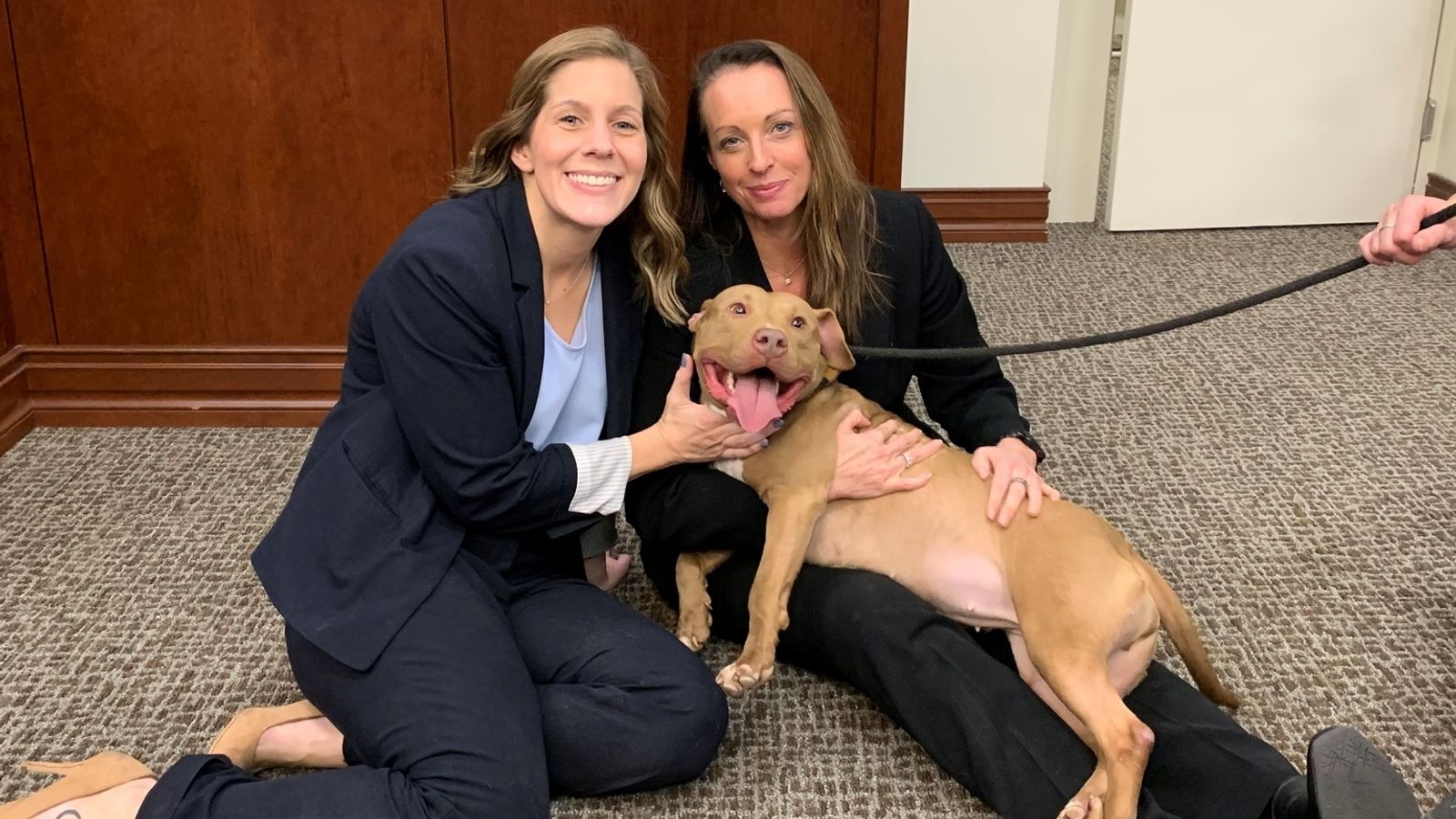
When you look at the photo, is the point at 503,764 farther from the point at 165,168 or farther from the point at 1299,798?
the point at 165,168

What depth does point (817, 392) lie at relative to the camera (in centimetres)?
187

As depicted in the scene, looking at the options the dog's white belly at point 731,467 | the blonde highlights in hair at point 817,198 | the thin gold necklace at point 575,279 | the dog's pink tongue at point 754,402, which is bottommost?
the dog's white belly at point 731,467

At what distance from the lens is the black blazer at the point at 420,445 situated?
1539 millimetres

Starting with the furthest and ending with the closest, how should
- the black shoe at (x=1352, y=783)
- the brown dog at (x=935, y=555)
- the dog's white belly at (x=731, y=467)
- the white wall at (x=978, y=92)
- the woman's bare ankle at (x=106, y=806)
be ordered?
the white wall at (x=978, y=92)
the dog's white belly at (x=731, y=467)
the brown dog at (x=935, y=555)
the woman's bare ankle at (x=106, y=806)
the black shoe at (x=1352, y=783)

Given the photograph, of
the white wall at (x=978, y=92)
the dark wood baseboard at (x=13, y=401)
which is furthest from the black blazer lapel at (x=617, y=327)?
the white wall at (x=978, y=92)

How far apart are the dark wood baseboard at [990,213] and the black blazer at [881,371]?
6.97 feet

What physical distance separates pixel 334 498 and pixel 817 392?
71cm

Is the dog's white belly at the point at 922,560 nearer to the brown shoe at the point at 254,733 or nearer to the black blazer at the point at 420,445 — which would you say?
the black blazer at the point at 420,445

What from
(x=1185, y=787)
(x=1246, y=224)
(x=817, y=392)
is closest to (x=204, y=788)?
(x=817, y=392)

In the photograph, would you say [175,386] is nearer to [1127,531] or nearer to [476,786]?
[476,786]

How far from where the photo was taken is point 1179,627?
155cm

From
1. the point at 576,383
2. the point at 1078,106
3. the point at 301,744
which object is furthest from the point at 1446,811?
the point at 1078,106

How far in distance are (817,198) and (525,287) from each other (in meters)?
0.48

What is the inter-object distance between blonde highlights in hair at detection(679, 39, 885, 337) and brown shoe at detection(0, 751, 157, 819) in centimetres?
107
